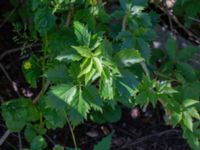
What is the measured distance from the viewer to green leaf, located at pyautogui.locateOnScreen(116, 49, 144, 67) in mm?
2064

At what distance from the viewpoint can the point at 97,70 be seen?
1991 millimetres

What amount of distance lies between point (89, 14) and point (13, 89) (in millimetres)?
933

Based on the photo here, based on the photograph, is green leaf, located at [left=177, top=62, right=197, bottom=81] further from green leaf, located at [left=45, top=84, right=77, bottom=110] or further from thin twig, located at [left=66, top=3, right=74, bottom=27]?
green leaf, located at [left=45, top=84, right=77, bottom=110]

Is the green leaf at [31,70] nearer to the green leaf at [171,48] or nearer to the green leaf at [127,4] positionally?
the green leaf at [127,4]

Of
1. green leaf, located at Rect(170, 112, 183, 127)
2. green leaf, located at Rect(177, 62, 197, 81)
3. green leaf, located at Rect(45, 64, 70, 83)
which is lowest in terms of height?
green leaf, located at Rect(177, 62, 197, 81)

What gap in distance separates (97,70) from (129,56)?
0.53ft

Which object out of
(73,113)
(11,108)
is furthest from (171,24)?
(73,113)

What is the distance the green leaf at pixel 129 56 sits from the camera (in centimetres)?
206

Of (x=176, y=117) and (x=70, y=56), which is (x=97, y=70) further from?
(x=176, y=117)

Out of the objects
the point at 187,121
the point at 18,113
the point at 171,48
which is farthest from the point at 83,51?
the point at 171,48

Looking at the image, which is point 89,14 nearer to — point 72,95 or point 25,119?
point 72,95

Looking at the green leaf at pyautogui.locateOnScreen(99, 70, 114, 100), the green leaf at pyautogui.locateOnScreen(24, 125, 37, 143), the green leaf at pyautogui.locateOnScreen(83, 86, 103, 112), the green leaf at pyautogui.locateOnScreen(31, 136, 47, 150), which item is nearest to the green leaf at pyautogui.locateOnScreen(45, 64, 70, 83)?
the green leaf at pyautogui.locateOnScreen(83, 86, 103, 112)

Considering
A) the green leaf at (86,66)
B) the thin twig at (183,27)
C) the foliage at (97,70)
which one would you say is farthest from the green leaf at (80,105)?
the thin twig at (183,27)

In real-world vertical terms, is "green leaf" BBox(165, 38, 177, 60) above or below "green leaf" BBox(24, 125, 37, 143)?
above
